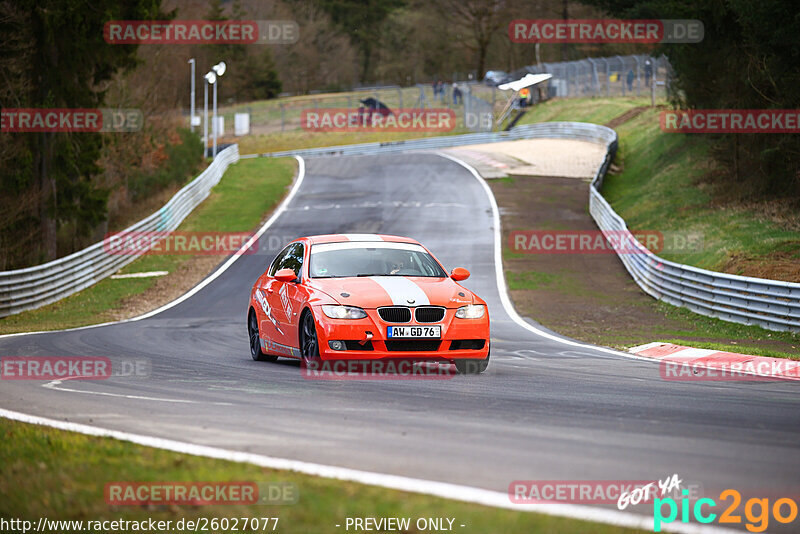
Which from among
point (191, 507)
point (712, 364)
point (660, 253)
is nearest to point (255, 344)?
point (712, 364)

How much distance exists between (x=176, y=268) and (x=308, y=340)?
22580 millimetres

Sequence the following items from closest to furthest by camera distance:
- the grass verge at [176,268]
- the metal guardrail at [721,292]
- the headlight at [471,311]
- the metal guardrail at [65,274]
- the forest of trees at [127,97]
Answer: the headlight at [471,311] → the metal guardrail at [721,292] → the grass verge at [176,268] → the metal guardrail at [65,274] → the forest of trees at [127,97]

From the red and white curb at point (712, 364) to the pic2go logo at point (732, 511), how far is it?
563 centimetres

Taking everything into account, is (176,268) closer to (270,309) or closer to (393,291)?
(270,309)

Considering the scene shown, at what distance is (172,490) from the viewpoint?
5.12 m

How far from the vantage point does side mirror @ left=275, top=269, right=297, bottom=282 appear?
1171 centimetres

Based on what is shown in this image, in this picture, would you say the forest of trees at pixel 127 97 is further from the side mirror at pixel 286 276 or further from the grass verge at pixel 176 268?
the side mirror at pixel 286 276

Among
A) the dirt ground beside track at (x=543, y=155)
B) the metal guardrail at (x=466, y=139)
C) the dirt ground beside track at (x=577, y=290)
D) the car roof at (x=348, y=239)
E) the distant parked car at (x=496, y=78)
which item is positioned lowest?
the dirt ground beside track at (x=577, y=290)

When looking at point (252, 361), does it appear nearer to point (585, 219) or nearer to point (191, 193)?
point (585, 219)

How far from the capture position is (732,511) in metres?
4.85

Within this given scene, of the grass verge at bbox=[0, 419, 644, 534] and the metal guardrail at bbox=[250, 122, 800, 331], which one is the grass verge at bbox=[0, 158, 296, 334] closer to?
the metal guardrail at bbox=[250, 122, 800, 331]

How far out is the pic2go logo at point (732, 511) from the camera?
184 inches

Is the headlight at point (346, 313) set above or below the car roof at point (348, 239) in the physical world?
below

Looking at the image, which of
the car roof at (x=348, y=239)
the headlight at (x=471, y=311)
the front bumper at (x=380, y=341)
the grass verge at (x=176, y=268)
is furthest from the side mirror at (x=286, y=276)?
the grass verge at (x=176, y=268)
